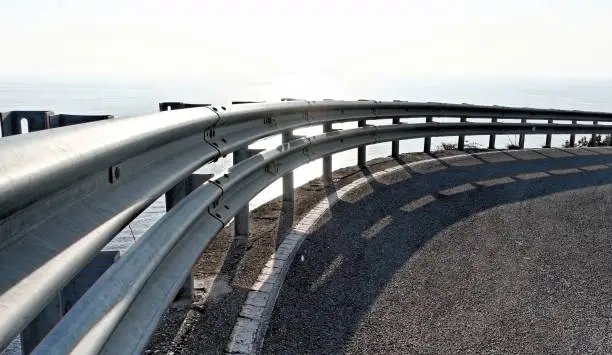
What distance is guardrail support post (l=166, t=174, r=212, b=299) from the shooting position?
2742mm

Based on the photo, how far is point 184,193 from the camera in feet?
9.16

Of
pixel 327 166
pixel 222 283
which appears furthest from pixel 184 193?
pixel 327 166

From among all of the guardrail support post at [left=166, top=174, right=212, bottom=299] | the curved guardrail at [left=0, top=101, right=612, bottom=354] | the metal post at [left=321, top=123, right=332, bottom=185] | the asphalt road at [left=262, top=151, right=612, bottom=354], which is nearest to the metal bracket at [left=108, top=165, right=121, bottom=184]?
the curved guardrail at [left=0, top=101, right=612, bottom=354]

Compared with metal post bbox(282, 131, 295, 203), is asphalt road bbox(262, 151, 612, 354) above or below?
below

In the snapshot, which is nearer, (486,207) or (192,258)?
(192,258)

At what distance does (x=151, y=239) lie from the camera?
6.75 ft

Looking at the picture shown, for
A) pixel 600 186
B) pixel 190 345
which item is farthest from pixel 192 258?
pixel 600 186

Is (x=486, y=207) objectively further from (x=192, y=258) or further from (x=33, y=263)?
(x=33, y=263)

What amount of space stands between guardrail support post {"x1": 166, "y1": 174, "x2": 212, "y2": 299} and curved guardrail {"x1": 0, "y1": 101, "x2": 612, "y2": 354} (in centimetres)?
8

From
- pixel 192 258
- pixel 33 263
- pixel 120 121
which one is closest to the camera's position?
pixel 33 263

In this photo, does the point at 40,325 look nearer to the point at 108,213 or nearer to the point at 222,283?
the point at 108,213

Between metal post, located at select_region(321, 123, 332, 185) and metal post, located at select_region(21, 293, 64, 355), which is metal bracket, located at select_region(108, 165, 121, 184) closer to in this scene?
metal post, located at select_region(21, 293, 64, 355)

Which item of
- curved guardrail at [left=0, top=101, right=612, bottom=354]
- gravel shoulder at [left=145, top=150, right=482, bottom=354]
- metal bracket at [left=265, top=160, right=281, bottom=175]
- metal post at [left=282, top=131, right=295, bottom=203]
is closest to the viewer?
curved guardrail at [left=0, top=101, right=612, bottom=354]

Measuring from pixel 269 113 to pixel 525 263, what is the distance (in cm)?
227
